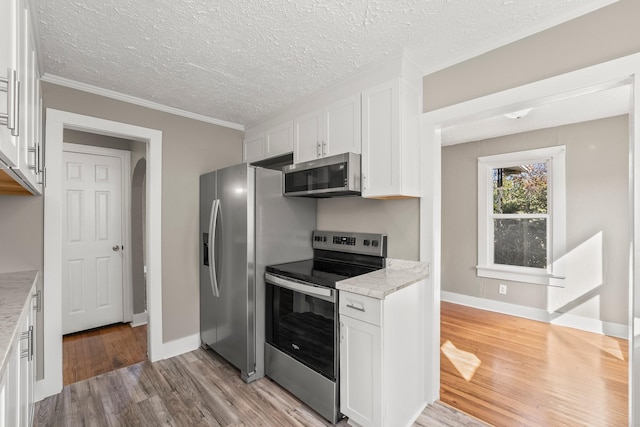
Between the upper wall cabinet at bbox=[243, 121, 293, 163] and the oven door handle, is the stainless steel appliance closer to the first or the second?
the oven door handle

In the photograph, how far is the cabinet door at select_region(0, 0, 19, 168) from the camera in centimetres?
84

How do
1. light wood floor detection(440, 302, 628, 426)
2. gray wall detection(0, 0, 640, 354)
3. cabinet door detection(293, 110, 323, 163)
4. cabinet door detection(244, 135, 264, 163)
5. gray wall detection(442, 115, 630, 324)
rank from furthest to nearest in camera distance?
gray wall detection(442, 115, 630, 324), cabinet door detection(244, 135, 264, 163), cabinet door detection(293, 110, 323, 163), light wood floor detection(440, 302, 628, 426), gray wall detection(0, 0, 640, 354)

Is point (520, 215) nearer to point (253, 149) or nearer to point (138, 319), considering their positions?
point (253, 149)

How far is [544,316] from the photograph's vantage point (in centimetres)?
375

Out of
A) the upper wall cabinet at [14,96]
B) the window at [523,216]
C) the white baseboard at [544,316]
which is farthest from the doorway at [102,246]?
the window at [523,216]

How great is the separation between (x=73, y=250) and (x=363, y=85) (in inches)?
140

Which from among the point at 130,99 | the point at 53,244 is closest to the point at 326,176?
the point at 130,99

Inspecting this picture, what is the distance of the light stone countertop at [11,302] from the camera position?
0.86 meters

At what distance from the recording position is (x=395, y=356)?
1.78m

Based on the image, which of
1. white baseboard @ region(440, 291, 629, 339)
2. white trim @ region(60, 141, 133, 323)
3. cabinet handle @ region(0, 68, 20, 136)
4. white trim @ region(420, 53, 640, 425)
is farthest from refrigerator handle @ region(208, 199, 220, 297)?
white baseboard @ region(440, 291, 629, 339)

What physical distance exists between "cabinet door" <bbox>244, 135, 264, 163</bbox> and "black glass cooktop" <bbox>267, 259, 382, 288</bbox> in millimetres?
1274

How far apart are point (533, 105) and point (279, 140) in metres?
2.03

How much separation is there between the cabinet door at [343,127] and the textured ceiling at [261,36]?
0.22 meters

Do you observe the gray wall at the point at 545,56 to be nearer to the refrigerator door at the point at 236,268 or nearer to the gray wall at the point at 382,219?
the gray wall at the point at 382,219
